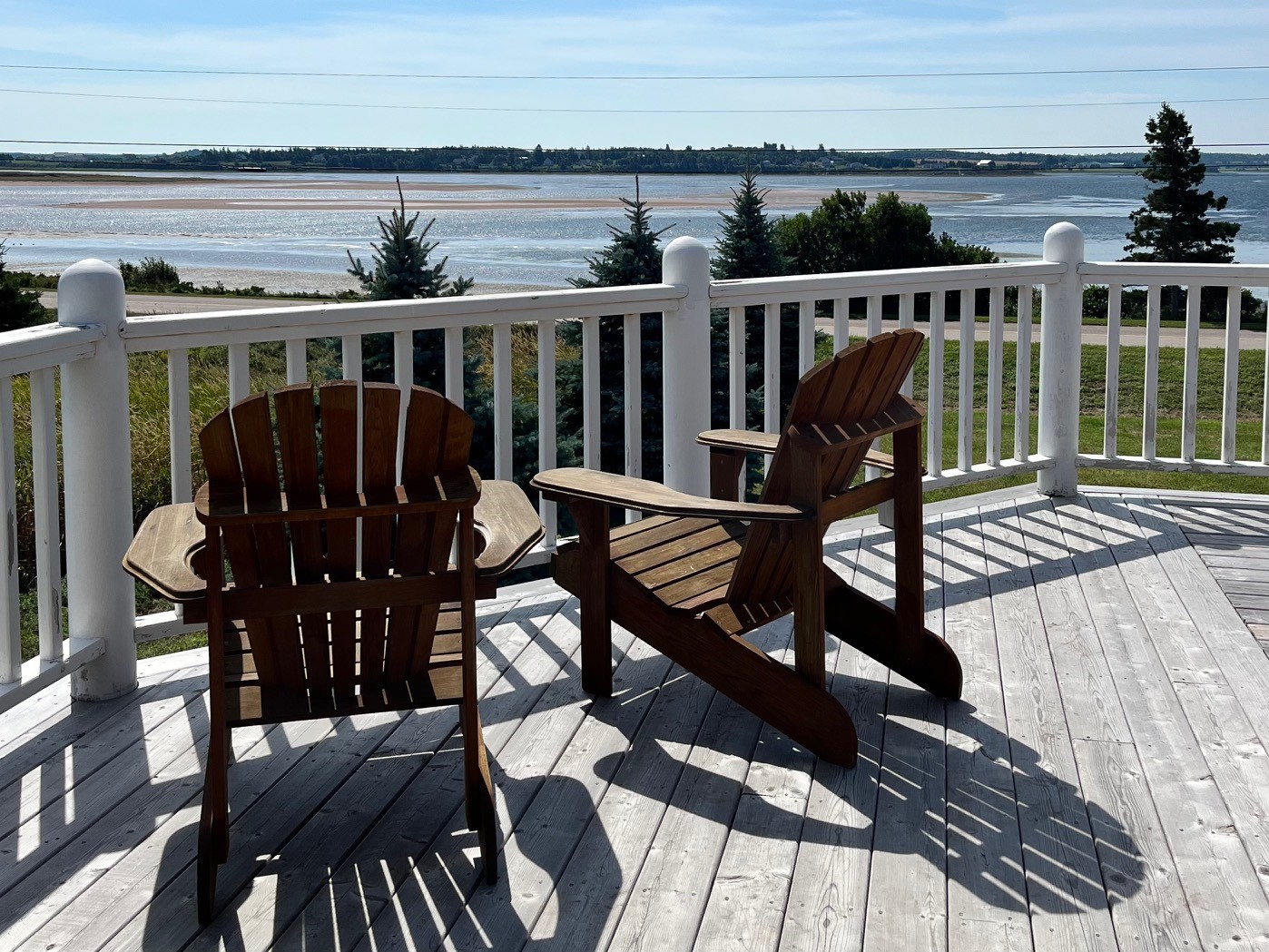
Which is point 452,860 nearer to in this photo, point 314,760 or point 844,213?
point 314,760

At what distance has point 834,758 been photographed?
2.66m

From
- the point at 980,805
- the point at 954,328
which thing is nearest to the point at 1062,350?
the point at 980,805

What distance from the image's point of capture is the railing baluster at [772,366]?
418 centimetres

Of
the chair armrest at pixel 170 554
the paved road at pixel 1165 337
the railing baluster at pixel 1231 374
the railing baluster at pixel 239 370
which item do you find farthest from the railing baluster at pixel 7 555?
the paved road at pixel 1165 337

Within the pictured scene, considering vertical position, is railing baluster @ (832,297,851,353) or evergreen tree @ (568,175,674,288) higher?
evergreen tree @ (568,175,674,288)

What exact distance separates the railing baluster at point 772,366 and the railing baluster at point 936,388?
23.4 inches

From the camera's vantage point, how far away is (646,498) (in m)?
2.60

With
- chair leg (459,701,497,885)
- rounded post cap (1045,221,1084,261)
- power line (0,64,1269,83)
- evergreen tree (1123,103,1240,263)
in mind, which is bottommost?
chair leg (459,701,497,885)

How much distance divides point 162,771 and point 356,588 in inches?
34.9

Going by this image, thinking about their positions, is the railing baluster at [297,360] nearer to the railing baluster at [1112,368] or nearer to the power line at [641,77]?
the railing baluster at [1112,368]

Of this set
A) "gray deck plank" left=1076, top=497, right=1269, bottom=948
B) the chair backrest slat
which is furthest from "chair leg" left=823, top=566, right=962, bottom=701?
the chair backrest slat

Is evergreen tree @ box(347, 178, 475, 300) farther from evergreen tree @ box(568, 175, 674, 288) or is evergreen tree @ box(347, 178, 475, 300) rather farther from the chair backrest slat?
the chair backrest slat

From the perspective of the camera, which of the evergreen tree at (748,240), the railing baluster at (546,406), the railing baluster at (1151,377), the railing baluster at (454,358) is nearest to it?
the railing baluster at (454,358)

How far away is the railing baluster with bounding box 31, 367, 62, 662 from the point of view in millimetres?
2805
